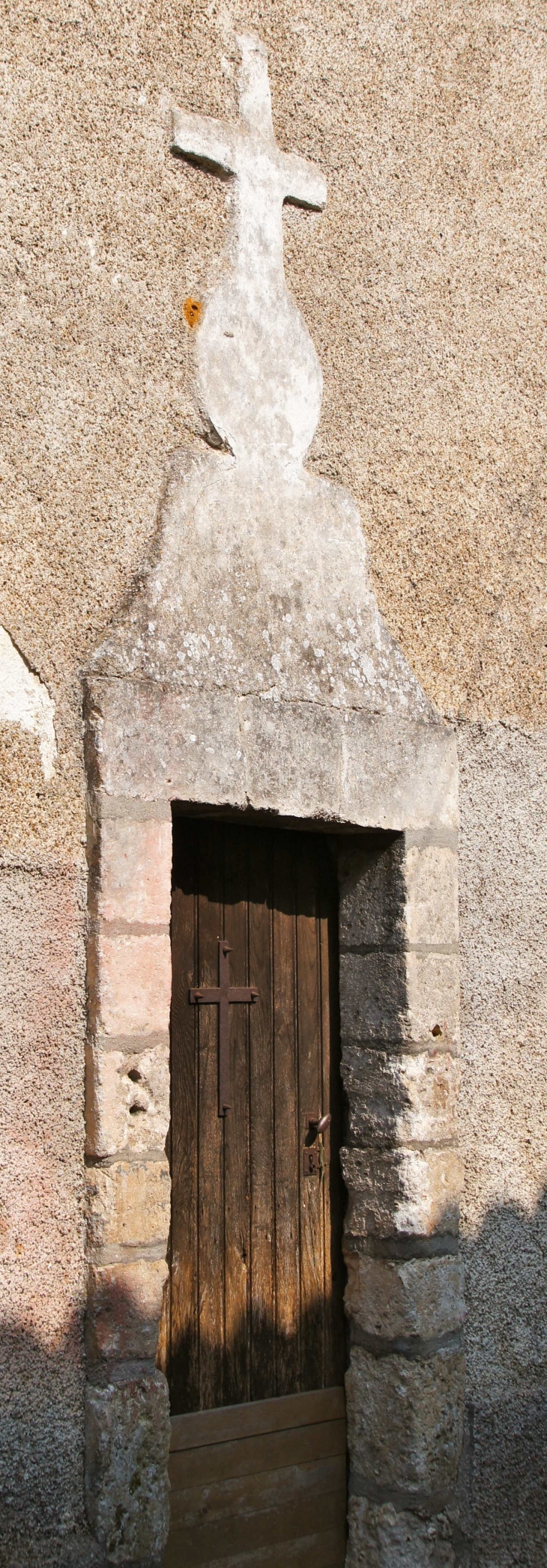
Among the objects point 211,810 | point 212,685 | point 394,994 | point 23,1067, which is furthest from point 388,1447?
point 212,685

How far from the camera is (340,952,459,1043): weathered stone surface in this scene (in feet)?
10.0

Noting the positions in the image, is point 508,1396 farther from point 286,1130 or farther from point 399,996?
point 399,996

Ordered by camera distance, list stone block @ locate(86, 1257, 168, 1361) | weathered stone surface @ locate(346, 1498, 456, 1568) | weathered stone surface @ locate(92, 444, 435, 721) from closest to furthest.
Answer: stone block @ locate(86, 1257, 168, 1361) < weathered stone surface @ locate(92, 444, 435, 721) < weathered stone surface @ locate(346, 1498, 456, 1568)

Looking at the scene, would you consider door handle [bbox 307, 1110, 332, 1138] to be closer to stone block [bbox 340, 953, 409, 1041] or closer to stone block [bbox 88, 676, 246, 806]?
stone block [bbox 340, 953, 409, 1041]

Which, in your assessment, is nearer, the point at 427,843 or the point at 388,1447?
the point at 388,1447

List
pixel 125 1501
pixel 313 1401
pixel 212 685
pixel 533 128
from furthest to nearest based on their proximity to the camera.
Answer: pixel 533 128, pixel 313 1401, pixel 212 685, pixel 125 1501

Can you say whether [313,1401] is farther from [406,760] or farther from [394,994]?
[406,760]

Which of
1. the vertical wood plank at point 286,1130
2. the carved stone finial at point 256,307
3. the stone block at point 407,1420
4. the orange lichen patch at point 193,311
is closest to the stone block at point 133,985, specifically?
the vertical wood plank at point 286,1130

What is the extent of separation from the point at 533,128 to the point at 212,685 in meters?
2.15

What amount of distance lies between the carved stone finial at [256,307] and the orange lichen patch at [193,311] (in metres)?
0.02

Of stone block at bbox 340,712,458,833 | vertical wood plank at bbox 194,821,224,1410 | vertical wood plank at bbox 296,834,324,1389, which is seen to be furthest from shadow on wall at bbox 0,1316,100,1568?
stone block at bbox 340,712,458,833

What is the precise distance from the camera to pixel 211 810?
9.23 feet

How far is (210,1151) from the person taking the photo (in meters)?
2.90

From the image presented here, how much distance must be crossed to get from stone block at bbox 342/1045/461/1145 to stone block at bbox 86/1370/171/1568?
0.84 metres
